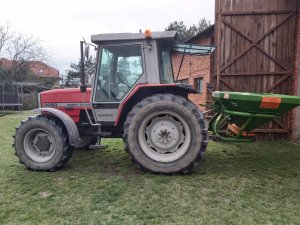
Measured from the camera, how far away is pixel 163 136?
4.54 metres

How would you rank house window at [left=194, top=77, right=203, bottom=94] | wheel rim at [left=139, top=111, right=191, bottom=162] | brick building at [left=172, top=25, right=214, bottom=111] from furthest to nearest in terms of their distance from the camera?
house window at [left=194, top=77, right=203, bottom=94], brick building at [left=172, top=25, right=214, bottom=111], wheel rim at [left=139, top=111, right=191, bottom=162]

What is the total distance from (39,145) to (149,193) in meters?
2.08

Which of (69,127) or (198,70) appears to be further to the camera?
(198,70)

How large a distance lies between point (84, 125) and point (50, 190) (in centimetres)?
155

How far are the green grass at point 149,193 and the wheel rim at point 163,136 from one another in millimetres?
371

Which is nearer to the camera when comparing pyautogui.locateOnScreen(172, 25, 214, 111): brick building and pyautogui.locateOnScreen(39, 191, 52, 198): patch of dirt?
pyautogui.locateOnScreen(39, 191, 52, 198): patch of dirt

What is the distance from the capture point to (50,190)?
3848mm

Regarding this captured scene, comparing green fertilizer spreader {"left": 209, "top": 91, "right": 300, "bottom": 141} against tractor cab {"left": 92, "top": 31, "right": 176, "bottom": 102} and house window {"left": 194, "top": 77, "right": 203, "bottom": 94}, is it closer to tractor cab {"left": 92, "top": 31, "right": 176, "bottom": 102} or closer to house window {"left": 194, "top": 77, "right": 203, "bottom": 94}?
tractor cab {"left": 92, "top": 31, "right": 176, "bottom": 102}

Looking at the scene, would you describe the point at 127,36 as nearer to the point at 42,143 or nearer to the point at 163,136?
the point at 163,136

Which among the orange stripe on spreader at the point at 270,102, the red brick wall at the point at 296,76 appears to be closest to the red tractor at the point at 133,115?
the orange stripe on spreader at the point at 270,102

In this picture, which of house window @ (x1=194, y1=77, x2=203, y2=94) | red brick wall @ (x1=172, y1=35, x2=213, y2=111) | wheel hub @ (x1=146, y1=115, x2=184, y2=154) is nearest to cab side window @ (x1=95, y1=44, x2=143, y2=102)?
wheel hub @ (x1=146, y1=115, x2=184, y2=154)

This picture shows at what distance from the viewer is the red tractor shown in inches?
173

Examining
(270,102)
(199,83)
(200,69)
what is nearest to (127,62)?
(270,102)

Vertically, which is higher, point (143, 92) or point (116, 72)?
point (116, 72)
